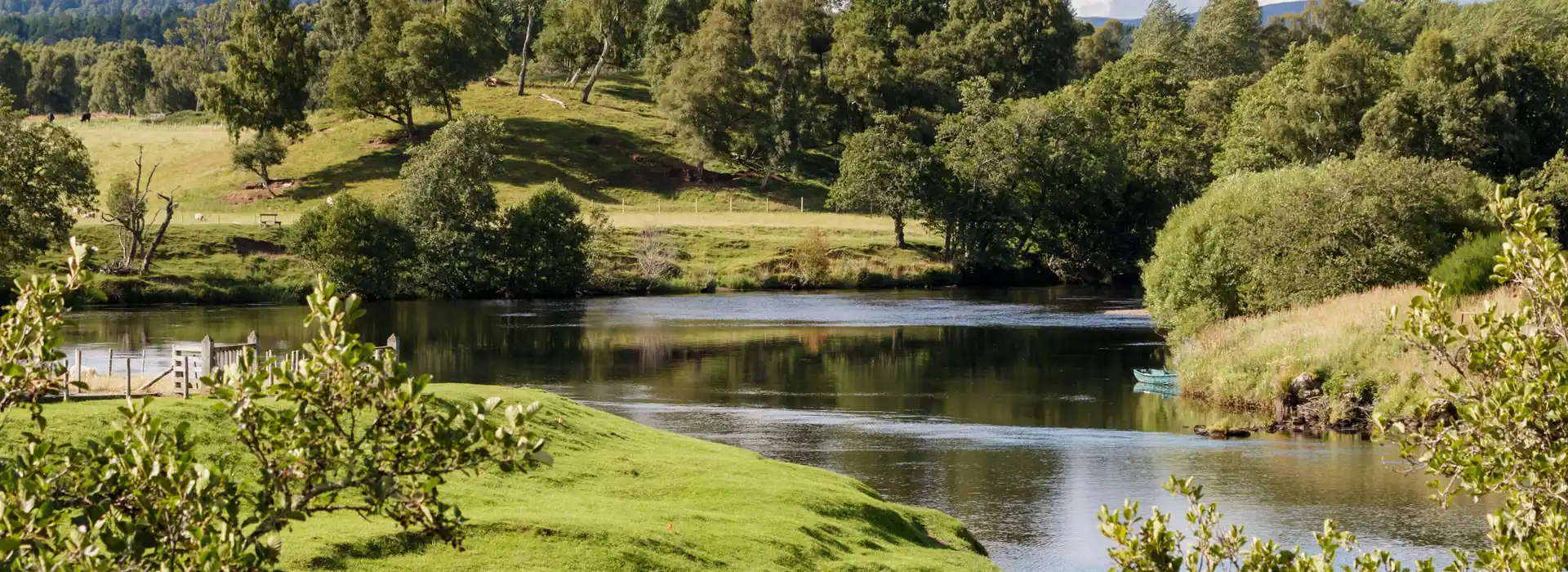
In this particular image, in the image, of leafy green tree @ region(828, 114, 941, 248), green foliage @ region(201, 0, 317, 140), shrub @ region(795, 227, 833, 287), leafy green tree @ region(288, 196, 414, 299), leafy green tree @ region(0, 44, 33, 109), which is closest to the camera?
leafy green tree @ region(288, 196, 414, 299)

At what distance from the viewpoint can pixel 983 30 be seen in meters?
141

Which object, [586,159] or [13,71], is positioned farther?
[13,71]

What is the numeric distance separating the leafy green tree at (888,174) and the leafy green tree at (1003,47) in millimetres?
22589

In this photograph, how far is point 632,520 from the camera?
21.0 meters

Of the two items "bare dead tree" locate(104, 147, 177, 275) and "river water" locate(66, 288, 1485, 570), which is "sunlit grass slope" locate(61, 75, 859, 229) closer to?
"bare dead tree" locate(104, 147, 177, 275)

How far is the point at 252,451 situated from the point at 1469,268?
171ft

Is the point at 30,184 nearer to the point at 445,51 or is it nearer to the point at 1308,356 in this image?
the point at 445,51

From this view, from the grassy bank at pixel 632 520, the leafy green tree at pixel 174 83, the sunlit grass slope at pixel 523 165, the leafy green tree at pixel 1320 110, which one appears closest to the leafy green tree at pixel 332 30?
the sunlit grass slope at pixel 523 165

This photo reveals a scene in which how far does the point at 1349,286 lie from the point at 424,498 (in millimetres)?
53579

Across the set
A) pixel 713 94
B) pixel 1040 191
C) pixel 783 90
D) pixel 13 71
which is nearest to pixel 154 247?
pixel 713 94

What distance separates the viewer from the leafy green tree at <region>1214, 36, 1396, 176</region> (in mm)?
92562

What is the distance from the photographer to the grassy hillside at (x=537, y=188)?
96.4 m

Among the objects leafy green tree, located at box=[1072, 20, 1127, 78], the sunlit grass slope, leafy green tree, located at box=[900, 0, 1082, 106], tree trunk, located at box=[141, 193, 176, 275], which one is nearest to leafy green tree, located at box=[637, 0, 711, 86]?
the sunlit grass slope

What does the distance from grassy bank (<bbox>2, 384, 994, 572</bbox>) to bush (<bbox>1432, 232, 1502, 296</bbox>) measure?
31.4 metres
